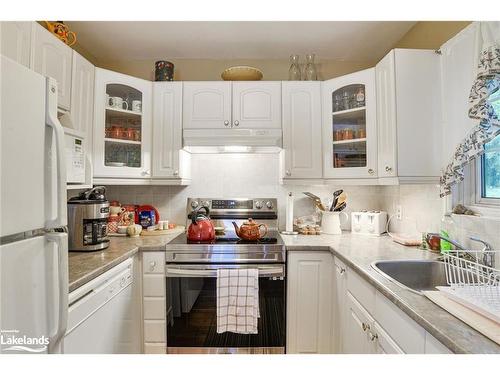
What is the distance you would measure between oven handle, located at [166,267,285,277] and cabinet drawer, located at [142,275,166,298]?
0.08m

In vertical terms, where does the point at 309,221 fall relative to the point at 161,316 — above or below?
above

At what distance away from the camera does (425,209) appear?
5.44 ft

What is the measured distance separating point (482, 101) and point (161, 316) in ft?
6.89

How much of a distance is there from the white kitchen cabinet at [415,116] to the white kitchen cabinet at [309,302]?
769mm

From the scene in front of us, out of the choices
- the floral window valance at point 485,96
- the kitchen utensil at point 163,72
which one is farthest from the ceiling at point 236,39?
the floral window valance at point 485,96

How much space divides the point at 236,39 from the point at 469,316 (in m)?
2.20

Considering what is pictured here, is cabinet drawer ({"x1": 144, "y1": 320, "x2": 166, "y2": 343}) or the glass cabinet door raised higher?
the glass cabinet door

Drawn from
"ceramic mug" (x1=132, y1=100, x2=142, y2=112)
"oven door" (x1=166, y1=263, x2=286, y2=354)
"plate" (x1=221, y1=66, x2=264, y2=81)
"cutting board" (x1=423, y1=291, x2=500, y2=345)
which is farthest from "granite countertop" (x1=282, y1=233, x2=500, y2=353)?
"ceramic mug" (x1=132, y1=100, x2=142, y2=112)

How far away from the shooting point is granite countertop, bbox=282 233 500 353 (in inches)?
25.2

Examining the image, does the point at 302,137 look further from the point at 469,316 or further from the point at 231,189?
the point at 469,316

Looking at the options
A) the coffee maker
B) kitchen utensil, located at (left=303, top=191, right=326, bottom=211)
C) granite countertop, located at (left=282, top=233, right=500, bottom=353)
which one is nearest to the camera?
granite countertop, located at (left=282, top=233, right=500, bottom=353)

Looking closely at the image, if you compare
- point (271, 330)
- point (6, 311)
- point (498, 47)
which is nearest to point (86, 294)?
point (6, 311)

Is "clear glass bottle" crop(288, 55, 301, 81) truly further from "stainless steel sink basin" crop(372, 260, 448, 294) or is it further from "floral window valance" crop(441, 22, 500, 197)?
"stainless steel sink basin" crop(372, 260, 448, 294)
